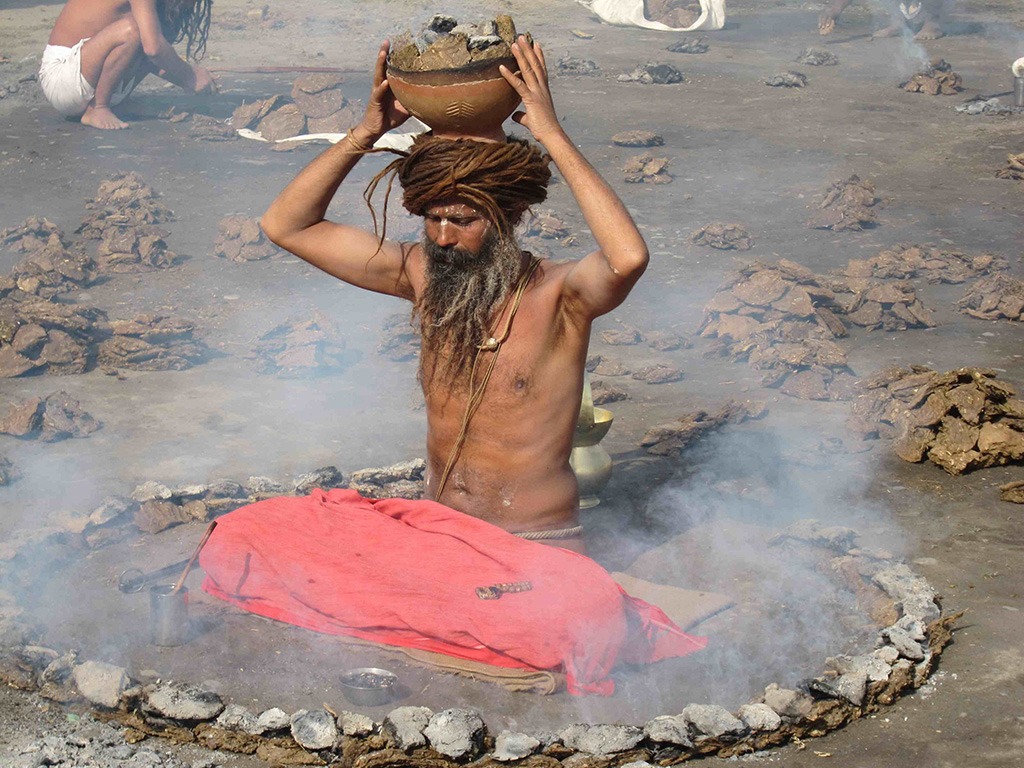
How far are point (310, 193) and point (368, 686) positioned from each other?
169 cm

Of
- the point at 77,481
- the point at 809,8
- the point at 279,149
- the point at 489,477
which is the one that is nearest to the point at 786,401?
the point at 489,477

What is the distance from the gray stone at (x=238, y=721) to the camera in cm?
368

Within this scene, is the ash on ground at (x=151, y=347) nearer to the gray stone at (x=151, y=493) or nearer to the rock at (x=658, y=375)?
the gray stone at (x=151, y=493)

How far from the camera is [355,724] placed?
3641mm

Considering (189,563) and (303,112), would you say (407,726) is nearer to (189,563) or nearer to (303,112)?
(189,563)

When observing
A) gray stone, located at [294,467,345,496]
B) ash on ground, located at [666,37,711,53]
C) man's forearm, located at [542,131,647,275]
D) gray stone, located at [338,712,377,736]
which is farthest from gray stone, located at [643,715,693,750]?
ash on ground, located at [666,37,711,53]

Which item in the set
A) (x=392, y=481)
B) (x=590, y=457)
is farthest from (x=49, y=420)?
(x=590, y=457)

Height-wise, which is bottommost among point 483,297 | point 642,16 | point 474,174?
point 642,16

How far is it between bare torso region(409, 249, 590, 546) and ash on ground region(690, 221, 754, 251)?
5.03 m

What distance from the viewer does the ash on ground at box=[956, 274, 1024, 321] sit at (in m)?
7.52

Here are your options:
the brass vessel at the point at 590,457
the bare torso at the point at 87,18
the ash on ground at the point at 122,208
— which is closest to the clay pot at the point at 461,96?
the brass vessel at the point at 590,457

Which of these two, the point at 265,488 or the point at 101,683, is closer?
the point at 101,683

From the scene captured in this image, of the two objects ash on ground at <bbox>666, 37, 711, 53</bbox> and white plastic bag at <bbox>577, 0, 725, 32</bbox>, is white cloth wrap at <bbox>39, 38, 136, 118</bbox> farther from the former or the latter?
white plastic bag at <bbox>577, 0, 725, 32</bbox>

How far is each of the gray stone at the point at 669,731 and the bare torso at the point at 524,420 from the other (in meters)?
0.92
